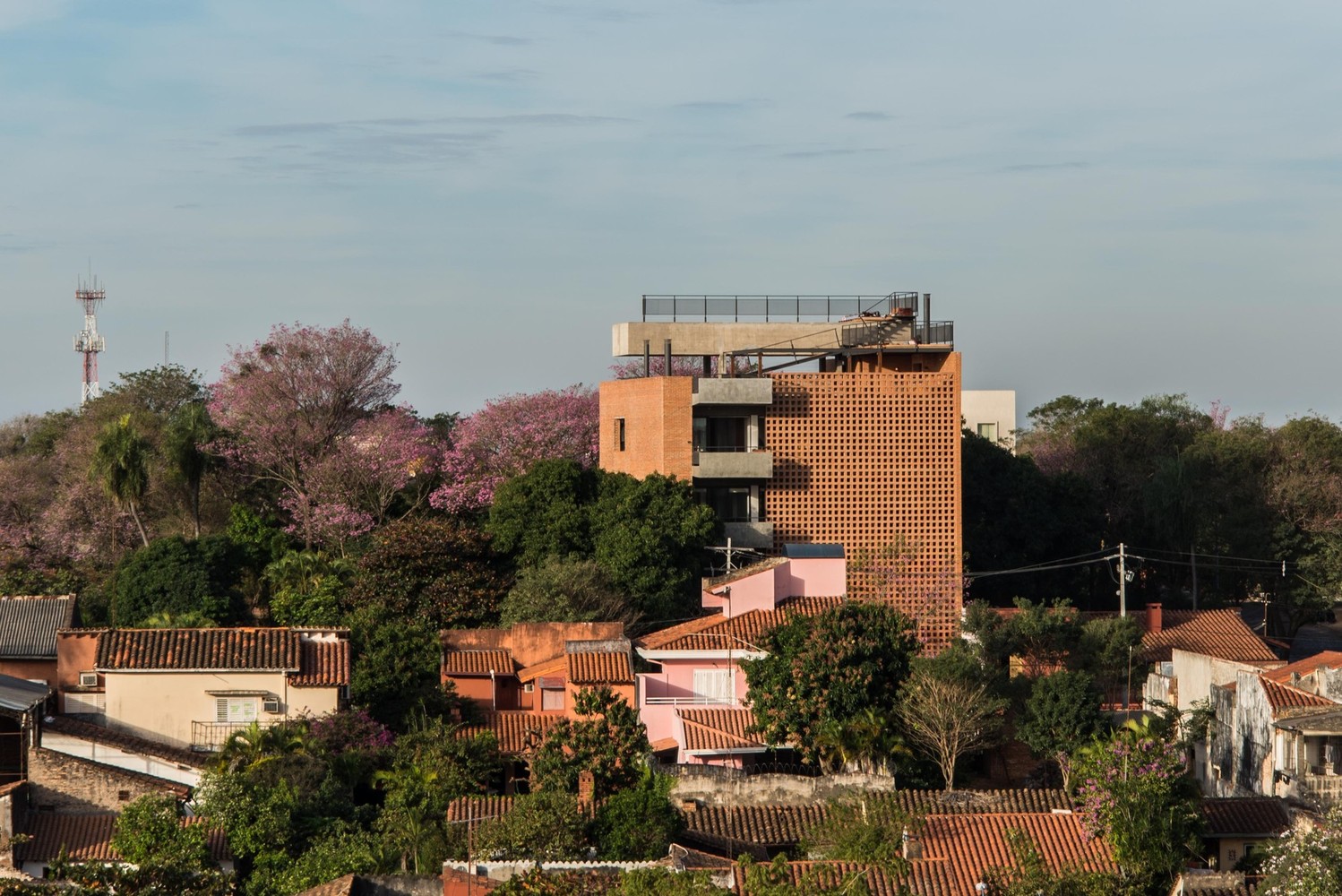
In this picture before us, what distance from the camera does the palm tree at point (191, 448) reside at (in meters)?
53.9

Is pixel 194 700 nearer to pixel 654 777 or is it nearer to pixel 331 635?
pixel 331 635

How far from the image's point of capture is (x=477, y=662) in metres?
43.4

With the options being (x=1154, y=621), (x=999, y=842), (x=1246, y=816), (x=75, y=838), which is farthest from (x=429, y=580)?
(x=1246, y=816)

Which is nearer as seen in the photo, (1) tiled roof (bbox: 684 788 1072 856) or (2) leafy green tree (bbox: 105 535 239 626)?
(1) tiled roof (bbox: 684 788 1072 856)

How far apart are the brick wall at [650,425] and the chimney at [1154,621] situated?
12218mm

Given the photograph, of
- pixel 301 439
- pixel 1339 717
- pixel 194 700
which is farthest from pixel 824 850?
pixel 301 439

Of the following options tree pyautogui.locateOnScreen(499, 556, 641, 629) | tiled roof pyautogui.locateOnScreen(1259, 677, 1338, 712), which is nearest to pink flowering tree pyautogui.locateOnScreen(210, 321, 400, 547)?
tree pyautogui.locateOnScreen(499, 556, 641, 629)

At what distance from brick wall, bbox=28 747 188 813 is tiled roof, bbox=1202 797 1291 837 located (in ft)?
57.2

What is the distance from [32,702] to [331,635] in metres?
6.02

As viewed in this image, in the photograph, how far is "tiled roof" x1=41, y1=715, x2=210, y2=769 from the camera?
112 ft

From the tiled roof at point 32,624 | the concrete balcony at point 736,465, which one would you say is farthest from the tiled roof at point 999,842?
the tiled roof at point 32,624

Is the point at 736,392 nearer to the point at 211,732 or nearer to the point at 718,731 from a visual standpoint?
the point at 718,731

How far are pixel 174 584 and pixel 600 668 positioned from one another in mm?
12110

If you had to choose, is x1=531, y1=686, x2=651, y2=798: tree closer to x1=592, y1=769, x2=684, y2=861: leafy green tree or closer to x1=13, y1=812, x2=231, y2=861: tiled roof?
x1=592, y1=769, x2=684, y2=861: leafy green tree
